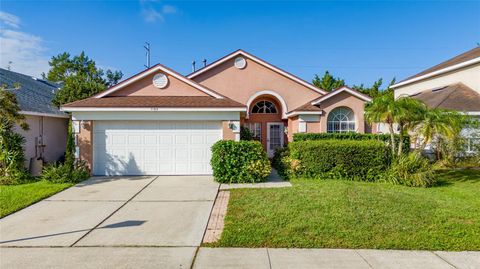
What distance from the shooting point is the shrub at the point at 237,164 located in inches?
407

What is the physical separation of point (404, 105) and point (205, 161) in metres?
8.26

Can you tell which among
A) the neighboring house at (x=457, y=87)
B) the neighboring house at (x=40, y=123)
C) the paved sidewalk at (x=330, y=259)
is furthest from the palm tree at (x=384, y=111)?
the neighboring house at (x=40, y=123)

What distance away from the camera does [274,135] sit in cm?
1883

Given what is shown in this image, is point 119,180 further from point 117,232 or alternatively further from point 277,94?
point 277,94

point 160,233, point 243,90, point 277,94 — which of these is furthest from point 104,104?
point 277,94

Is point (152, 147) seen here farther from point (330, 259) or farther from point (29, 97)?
point (330, 259)

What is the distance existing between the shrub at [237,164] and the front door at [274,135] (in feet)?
27.0

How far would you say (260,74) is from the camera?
18234mm

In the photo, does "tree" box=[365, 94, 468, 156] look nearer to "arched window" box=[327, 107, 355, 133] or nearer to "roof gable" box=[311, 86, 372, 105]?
Result: "roof gable" box=[311, 86, 372, 105]

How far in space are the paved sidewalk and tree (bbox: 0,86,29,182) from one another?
955 centimetres

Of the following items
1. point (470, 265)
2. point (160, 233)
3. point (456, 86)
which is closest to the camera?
point (470, 265)

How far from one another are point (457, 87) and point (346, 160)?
1224cm

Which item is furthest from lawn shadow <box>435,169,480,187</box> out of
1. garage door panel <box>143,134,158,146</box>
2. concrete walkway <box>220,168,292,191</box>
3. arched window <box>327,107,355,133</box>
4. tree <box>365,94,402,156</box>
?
garage door panel <box>143,134,158,146</box>

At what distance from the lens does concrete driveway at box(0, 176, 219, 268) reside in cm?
471
